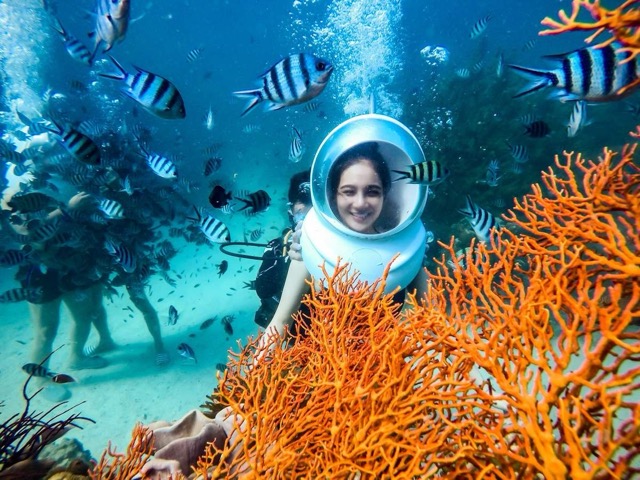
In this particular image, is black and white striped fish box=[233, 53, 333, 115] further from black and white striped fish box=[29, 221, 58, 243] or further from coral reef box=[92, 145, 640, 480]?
black and white striped fish box=[29, 221, 58, 243]

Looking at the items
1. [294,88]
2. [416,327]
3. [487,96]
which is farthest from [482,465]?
[487,96]

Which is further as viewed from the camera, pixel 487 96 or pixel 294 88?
pixel 487 96

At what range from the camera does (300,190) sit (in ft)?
16.8

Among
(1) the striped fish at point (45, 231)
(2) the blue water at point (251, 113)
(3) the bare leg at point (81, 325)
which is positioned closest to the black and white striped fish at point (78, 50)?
(2) the blue water at point (251, 113)

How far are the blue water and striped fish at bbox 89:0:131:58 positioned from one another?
0.94 m

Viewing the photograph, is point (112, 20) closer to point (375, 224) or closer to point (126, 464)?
point (375, 224)

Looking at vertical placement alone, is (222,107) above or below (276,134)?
above

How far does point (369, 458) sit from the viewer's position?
138 centimetres

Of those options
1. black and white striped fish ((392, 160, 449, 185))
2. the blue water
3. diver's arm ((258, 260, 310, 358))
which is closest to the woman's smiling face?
black and white striped fish ((392, 160, 449, 185))

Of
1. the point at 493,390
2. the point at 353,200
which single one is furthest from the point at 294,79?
the point at 493,390

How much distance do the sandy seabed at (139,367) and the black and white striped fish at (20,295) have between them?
2.14m

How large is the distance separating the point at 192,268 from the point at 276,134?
3283 centimetres

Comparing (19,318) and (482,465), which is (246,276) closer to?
(19,318)

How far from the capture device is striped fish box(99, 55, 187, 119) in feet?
11.8
